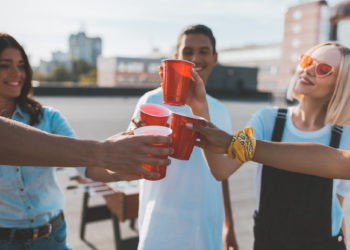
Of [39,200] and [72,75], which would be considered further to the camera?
[72,75]

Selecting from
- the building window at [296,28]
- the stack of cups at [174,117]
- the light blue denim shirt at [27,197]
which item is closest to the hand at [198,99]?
the stack of cups at [174,117]

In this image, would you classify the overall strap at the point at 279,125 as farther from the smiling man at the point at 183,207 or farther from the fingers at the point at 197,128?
the fingers at the point at 197,128

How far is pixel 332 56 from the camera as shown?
6.41 ft

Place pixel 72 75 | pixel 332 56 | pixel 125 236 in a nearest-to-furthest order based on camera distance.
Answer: pixel 332 56, pixel 125 236, pixel 72 75

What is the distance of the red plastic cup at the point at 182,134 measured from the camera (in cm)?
134

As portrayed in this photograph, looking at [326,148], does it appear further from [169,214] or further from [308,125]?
[169,214]

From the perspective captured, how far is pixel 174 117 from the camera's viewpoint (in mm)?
1360

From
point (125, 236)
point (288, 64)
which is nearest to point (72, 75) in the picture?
point (288, 64)

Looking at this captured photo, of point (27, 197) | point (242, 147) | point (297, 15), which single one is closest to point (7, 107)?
point (27, 197)

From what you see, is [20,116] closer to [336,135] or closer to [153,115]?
[153,115]

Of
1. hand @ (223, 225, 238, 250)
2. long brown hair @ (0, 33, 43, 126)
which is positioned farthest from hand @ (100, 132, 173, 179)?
hand @ (223, 225, 238, 250)

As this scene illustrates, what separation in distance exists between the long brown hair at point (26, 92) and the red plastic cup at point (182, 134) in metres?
1.10

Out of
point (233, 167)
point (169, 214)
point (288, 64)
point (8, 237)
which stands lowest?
point (8, 237)

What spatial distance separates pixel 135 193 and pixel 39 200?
1536mm
